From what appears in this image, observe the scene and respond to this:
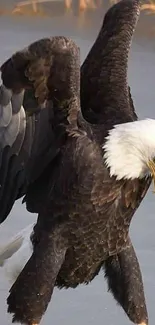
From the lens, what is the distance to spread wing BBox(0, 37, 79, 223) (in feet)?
14.2

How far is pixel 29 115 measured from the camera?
14.9 ft

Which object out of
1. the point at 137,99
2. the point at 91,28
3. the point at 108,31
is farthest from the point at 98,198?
the point at 91,28

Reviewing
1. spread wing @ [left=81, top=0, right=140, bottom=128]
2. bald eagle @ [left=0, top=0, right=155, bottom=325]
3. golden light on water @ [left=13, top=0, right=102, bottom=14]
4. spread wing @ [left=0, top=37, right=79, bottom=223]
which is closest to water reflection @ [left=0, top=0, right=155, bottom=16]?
golden light on water @ [left=13, top=0, right=102, bottom=14]

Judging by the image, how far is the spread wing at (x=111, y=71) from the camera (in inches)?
190

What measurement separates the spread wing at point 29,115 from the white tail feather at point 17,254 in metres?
0.21

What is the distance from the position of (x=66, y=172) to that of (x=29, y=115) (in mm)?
252

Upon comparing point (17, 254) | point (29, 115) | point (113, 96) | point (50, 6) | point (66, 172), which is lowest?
point (50, 6)

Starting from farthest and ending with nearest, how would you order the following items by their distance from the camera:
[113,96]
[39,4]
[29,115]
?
[39,4], [113,96], [29,115]

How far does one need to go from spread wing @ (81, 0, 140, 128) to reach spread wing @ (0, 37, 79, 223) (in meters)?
0.31

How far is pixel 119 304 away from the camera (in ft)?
16.0

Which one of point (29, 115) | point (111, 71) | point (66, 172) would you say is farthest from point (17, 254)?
point (111, 71)

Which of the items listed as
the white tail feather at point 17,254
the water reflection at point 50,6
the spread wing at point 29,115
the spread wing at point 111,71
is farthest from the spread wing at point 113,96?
the water reflection at point 50,6

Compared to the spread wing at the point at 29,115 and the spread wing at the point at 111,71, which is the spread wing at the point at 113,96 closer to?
the spread wing at the point at 111,71

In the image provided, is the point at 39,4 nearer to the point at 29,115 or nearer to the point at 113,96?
the point at 113,96
